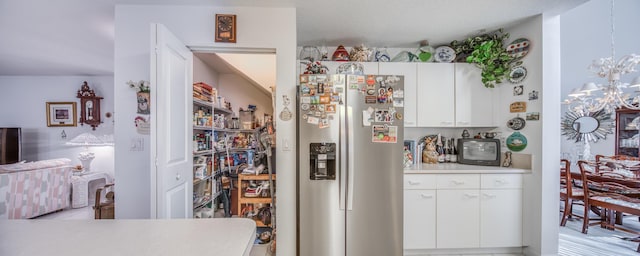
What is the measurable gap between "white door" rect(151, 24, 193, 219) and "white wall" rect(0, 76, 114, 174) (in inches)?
171

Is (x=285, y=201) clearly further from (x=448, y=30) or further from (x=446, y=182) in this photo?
(x=448, y=30)

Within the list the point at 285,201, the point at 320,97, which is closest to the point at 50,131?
the point at 285,201

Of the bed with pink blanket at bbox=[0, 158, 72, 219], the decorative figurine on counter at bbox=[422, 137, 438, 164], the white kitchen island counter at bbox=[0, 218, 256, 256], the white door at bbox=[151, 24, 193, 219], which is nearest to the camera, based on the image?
the white kitchen island counter at bbox=[0, 218, 256, 256]

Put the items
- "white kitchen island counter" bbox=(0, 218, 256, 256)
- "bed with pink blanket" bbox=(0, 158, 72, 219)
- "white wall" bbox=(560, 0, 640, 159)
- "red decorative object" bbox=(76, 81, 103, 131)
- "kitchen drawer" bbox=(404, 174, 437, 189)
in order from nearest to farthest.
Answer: "white kitchen island counter" bbox=(0, 218, 256, 256), "kitchen drawer" bbox=(404, 174, 437, 189), "bed with pink blanket" bbox=(0, 158, 72, 219), "white wall" bbox=(560, 0, 640, 159), "red decorative object" bbox=(76, 81, 103, 131)

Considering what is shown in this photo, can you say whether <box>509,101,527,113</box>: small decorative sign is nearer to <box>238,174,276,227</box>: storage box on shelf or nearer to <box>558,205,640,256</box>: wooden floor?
<box>558,205,640,256</box>: wooden floor

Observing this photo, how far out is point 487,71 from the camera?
2.57m

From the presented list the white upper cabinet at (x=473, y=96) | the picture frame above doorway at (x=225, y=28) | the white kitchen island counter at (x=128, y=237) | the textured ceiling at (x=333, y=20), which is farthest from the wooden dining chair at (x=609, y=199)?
the picture frame above doorway at (x=225, y=28)

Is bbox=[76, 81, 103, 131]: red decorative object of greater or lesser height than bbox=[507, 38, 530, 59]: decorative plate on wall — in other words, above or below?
below

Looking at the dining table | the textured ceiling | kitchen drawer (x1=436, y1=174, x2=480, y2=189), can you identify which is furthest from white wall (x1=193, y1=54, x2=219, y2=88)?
the dining table

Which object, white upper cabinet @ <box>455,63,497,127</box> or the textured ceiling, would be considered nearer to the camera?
the textured ceiling

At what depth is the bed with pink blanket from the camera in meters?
2.98

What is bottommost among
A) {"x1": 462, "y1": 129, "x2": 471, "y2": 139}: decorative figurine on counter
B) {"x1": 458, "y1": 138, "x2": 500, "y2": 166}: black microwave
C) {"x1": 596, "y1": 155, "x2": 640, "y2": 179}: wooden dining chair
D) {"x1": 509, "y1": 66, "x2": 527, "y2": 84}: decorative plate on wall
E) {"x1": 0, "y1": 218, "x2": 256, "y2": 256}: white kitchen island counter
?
{"x1": 596, "y1": 155, "x2": 640, "y2": 179}: wooden dining chair

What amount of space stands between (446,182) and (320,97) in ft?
4.91

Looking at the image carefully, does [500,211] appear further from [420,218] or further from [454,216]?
[420,218]
